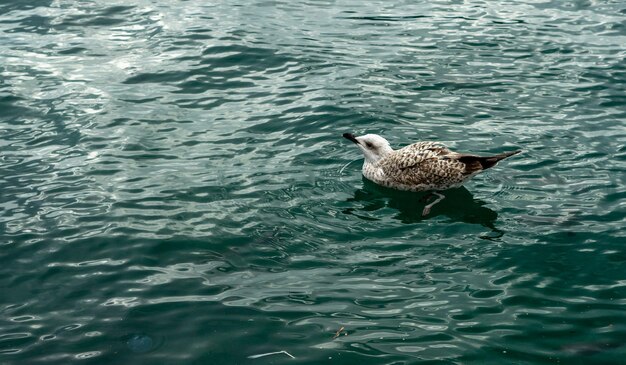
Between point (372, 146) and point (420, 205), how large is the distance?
1.45m

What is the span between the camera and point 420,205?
43.2ft

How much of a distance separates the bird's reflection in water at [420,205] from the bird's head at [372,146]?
41 centimetres

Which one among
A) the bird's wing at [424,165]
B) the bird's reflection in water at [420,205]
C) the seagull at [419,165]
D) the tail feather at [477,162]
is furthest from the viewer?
the bird's wing at [424,165]

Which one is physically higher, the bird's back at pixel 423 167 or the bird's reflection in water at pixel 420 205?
the bird's back at pixel 423 167

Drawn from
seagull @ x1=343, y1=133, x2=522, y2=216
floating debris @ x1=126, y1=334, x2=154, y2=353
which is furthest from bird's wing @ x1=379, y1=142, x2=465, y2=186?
floating debris @ x1=126, y1=334, x2=154, y2=353

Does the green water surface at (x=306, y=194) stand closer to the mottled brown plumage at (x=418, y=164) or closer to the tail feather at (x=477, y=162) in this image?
the mottled brown plumage at (x=418, y=164)

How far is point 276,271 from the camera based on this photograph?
35.7 ft

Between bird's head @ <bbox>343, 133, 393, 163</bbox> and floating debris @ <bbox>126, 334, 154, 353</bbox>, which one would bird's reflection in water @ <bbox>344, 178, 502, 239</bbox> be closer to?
bird's head @ <bbox>343, 133, 393, 163</bbox>

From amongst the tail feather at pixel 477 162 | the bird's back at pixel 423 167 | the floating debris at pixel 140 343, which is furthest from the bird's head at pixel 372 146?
the floating debris at pixel 140 343

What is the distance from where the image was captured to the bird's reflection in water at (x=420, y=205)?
1229 cm

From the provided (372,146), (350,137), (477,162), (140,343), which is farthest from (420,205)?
(140,343)

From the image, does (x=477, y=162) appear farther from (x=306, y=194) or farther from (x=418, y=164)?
(x=306, y=194)

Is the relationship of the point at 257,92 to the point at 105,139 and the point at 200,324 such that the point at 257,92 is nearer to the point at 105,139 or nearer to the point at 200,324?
the point at 105,139

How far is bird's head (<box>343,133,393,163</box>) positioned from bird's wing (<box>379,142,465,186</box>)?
0.59ft
